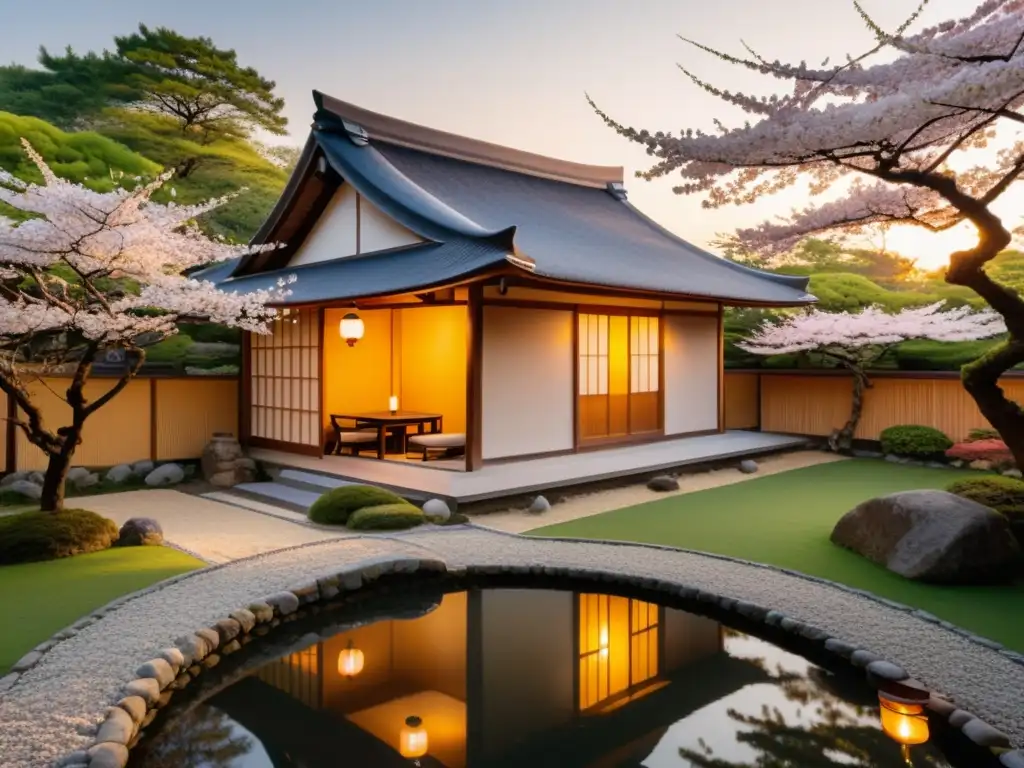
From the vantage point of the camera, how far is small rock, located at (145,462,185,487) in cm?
978

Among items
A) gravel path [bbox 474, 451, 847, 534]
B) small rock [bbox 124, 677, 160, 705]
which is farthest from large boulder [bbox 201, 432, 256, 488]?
small rock [bbox 124, 677, 160, 705]

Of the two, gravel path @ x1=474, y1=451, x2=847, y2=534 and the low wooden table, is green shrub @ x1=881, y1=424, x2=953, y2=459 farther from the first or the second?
the low wooden table

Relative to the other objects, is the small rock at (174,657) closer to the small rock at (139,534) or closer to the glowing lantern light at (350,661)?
the glowing lantern light at (350,661)

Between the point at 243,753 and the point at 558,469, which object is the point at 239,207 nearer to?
the point at 558,469

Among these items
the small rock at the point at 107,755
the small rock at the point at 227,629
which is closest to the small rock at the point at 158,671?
the small rock at the point at 227,629

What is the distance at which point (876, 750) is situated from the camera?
3553 mm

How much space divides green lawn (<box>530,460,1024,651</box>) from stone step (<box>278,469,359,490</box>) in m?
2.85

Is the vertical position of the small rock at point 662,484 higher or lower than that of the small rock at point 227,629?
higher

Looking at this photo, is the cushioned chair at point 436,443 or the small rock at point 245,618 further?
the cushioned chair at point 436,443

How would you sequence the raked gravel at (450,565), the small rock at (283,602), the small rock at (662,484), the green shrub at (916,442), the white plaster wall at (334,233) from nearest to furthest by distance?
1. the raked gravel at (450,565)
2. the small rock at (283,602)
3. the small rock at (662,484)
4. the white plaster wall at (334,233)
5. the green shrub at (916,442)

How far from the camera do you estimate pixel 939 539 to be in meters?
5.65

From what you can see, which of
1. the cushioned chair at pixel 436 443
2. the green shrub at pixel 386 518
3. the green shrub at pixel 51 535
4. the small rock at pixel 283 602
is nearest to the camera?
the small rock at pixel 283 602

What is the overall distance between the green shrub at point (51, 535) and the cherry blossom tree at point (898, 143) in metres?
5.34

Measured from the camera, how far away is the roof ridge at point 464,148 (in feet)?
37.3
